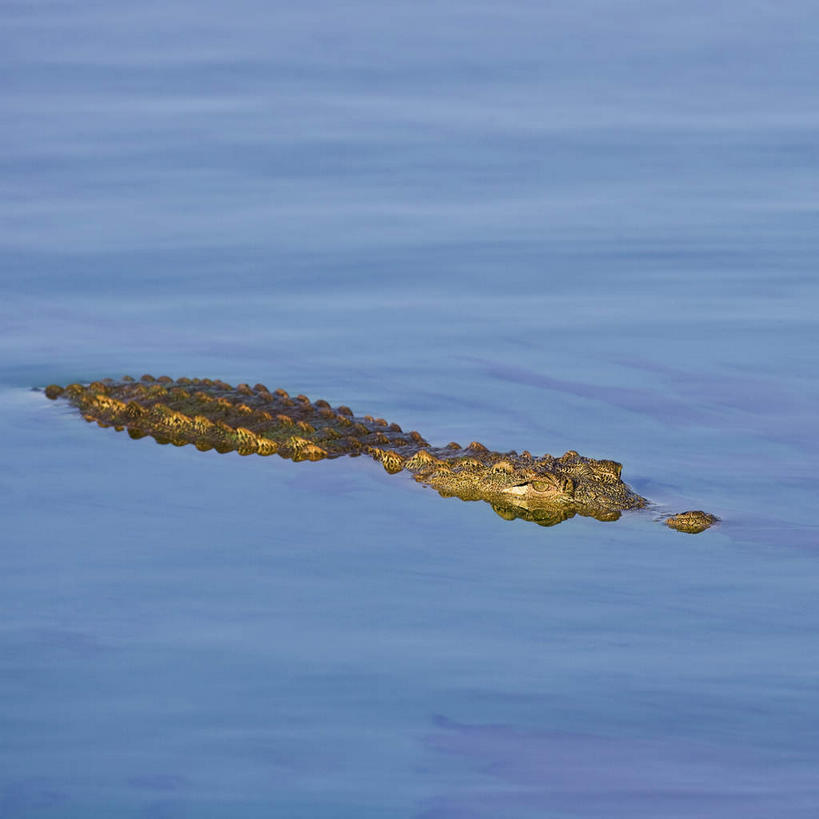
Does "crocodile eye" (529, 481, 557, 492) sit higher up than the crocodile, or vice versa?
the crocodile

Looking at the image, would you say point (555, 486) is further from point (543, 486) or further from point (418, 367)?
point (418, 367)

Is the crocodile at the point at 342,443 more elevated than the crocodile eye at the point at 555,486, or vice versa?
the crocodile at the point at 342,443

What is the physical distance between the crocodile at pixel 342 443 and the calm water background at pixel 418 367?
215mm

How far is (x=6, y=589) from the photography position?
10.4 metres

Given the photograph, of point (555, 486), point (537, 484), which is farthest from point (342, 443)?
point (555, 486)

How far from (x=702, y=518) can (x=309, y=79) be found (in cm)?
1532

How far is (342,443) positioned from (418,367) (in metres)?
2.15

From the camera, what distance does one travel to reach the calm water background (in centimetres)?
848

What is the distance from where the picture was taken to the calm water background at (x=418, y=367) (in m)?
8.48

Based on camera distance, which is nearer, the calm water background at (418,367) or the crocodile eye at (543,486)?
the calm water background at (418,367)

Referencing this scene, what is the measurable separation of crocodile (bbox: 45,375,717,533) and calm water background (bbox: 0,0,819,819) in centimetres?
22

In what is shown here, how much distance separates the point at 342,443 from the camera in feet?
42.8

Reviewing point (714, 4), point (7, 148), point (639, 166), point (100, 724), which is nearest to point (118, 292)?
point (7, 148)

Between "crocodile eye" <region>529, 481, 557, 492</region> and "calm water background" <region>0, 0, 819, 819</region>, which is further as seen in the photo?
"crocodile eye" <region>529, 481, 557, 492</region>
